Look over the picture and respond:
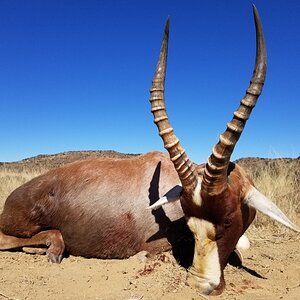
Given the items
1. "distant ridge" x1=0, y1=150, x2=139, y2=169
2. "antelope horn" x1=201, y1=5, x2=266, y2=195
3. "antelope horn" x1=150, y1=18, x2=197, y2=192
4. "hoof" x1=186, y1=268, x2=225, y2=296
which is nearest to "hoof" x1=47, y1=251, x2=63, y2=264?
"hoof" x1=186, y1=268, x2=225, y2=296

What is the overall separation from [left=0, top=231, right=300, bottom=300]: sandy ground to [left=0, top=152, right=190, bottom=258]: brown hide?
8.7 inches

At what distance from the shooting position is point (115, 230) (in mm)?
5141

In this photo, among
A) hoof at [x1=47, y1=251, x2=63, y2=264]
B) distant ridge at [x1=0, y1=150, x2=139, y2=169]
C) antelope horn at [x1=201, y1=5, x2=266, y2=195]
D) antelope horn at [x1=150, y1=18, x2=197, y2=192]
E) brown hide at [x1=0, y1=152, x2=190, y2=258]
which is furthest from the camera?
distant ridge at [x1=0, y1=150, x2=139, y2=169]

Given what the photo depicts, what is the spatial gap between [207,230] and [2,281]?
7.60 feet

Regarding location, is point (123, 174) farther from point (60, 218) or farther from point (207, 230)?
point (207, 230)

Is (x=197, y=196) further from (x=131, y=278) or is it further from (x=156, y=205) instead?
(x=131, y=278)

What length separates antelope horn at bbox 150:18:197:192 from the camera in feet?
14.2

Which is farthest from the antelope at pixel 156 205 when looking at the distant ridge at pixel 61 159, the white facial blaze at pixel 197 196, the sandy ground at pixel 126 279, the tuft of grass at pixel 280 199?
the distant ridge at pixel 61 159

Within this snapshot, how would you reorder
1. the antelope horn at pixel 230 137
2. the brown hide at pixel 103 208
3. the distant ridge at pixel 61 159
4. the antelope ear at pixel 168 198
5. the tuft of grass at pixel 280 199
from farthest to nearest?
the distant ridge at pixel 61 159 < the tuft of grass at pixel 280 199 < the brown hide at pixel 103 208 < the antelope ear at pixel 168 198 < the antelope horn at pixel 230 137

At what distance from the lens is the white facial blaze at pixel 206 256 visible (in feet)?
13.4

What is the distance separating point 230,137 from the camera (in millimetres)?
4078

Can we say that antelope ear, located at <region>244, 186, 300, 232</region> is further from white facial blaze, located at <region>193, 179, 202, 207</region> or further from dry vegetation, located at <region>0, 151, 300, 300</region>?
dry vegetation, located at <region>0, 151, 300, 300</region>

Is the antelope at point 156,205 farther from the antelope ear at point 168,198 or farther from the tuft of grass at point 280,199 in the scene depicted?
the tuft of grass at point 280,199

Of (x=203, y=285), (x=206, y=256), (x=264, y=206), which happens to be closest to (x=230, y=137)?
(x=264, y=206)
